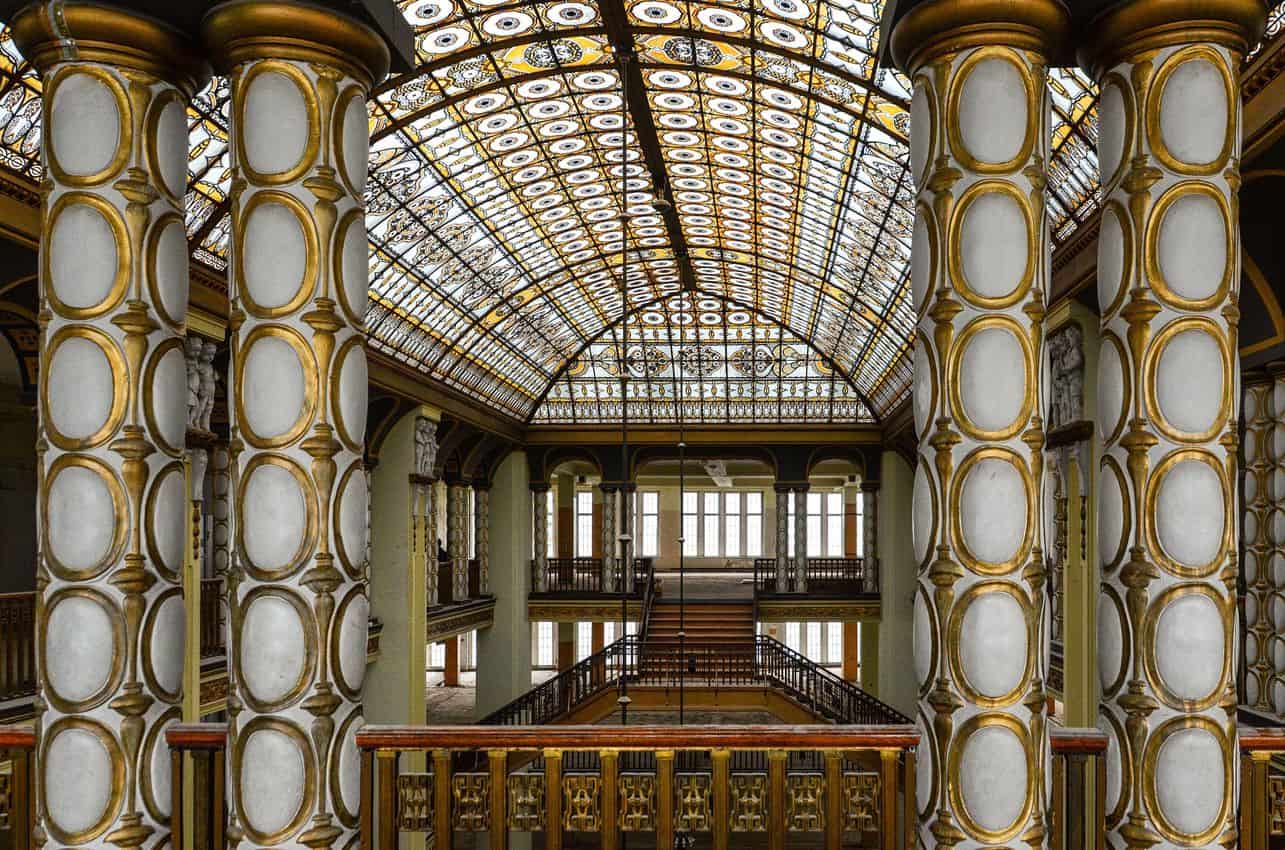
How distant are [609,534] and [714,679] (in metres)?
5.80

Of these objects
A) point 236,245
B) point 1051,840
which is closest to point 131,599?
point 236,245

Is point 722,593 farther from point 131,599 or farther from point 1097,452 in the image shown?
point 131,599

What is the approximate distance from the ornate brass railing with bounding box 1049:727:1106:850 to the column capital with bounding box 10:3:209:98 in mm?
4210

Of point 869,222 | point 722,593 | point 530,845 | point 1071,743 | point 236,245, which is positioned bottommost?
point 530,845

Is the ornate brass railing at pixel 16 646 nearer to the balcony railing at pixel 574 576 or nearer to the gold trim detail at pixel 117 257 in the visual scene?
the gold trim detail at pixel 117 257

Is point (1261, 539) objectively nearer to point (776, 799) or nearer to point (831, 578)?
point (776, 799)

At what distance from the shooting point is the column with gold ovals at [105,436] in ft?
12.8

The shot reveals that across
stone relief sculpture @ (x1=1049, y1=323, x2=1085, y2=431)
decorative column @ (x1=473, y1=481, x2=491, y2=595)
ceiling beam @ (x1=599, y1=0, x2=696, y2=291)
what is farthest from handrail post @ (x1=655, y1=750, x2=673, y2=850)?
decorative column @ (x1=473, y1=481, x2=491, y2=595)

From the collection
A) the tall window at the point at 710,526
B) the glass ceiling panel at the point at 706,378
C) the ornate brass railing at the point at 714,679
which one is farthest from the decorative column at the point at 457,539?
the tall window at the point at 710,526

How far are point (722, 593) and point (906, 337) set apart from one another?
32.9 feet

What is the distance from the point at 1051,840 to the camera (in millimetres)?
3938

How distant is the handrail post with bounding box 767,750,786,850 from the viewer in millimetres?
4305

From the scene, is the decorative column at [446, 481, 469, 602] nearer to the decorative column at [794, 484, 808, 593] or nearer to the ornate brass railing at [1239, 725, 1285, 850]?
the decorative column at [794, 484, 808, 593]

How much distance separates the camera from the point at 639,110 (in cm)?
1278
